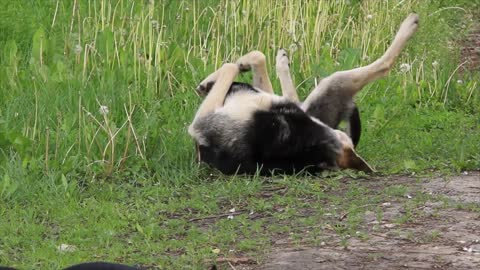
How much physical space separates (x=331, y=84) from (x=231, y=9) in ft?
6.67

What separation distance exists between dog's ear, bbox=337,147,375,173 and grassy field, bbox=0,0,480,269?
0.10m

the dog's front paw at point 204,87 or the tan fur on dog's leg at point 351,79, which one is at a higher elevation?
the tan fur on dog's leg at point 351,79

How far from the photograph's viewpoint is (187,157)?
7.70m

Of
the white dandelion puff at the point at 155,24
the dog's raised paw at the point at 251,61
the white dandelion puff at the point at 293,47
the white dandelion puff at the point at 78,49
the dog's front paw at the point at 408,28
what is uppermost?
the dog's front paw at the point at 408,28

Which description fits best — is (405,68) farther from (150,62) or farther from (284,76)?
(150,62)

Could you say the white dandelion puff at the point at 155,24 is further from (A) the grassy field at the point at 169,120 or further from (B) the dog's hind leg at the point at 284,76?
(B) the dog's hind leg at the point at 284,76

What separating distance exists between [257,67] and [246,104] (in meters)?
0.66

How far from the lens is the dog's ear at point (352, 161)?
7469 millimetres

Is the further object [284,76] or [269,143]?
[284,76]

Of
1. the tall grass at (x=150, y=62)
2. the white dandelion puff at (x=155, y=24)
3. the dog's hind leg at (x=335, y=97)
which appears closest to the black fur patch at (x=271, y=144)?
the tall grass at (x=150, y=62)

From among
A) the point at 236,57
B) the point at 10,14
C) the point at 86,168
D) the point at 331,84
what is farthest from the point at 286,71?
the point at 10,14

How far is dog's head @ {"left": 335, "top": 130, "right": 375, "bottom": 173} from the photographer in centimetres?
745

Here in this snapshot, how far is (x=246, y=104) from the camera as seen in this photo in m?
7.55

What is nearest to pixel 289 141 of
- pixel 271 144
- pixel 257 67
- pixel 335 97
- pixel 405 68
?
pixel 271 144
